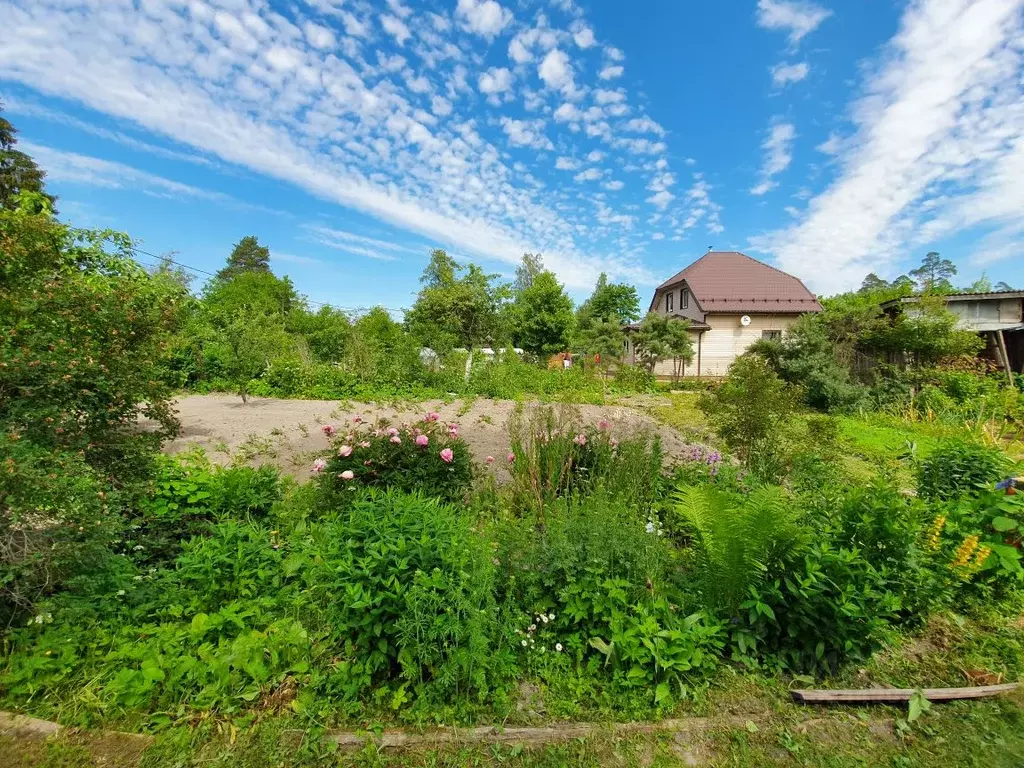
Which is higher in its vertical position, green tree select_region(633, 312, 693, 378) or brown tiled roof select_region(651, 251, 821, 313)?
brown tiled roof select_region(651, 251, 821, 313)

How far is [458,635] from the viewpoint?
71.0 inches

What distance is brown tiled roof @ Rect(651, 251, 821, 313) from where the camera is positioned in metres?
21.9

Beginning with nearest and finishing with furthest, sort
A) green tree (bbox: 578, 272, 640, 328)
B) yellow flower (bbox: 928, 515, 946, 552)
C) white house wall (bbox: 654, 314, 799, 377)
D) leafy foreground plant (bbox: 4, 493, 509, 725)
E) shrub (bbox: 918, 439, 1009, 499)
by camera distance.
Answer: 1. leafy foreground plant (bbox: 4, 493, 509, 725)
2. yellow flower (bbox: 928, 515, 946, 552)
3. shrub (bbox: 918, 439, 1009, 499)
4. white house wall (bbox: 654, 314, 799, 377)
5. green tree (bbox: 578, 272, 640, 328)

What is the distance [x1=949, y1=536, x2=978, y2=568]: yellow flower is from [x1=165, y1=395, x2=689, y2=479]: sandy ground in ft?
7.15

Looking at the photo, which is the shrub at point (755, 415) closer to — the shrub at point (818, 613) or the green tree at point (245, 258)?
the shrub at point (818, 613)

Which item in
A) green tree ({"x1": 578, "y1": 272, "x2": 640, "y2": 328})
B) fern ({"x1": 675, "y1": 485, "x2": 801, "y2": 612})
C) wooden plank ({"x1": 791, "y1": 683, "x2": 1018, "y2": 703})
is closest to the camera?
wooden plank ({"x1": 791, "y1": 683, "x2": 1018, "y2": 703})

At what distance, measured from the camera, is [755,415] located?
4.39m

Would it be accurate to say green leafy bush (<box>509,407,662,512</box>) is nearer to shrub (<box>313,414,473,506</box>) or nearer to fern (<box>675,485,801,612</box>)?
shrub (<box>313,414,473,506</box>)

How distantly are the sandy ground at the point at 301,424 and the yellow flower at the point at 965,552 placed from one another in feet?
7.15

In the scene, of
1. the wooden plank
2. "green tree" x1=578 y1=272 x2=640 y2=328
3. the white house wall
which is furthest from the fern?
"green tree" x1=578 y1=272 x2=640 y2=328

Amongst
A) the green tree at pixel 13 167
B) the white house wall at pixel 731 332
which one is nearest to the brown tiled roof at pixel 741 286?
the white house wall at pixel 731 332

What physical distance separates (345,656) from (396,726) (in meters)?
0.40

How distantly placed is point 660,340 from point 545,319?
319 inches

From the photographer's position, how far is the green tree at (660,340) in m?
17.0
